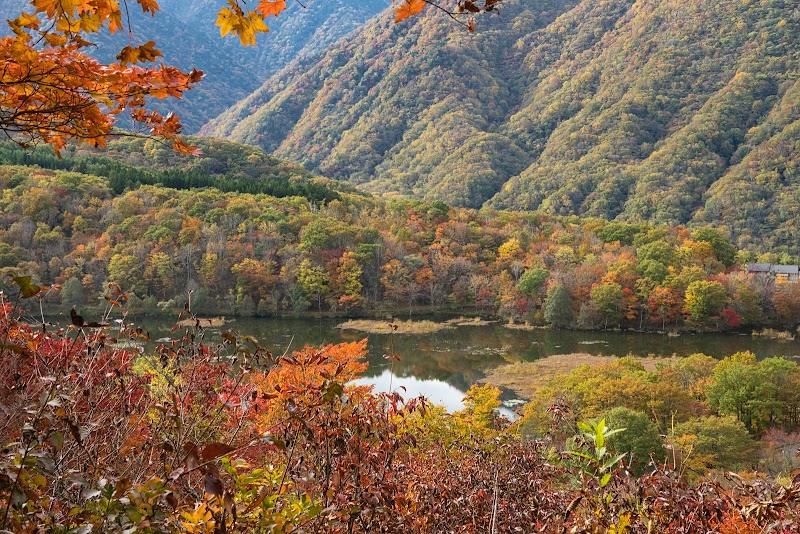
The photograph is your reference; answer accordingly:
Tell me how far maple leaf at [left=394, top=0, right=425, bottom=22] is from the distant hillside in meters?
36.1

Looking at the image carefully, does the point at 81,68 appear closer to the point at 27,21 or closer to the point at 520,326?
the point at 27,21

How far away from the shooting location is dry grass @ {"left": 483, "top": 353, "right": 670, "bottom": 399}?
21891 mm

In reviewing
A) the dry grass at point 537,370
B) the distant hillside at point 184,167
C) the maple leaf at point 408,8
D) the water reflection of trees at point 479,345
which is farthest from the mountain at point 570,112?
the maple leaf at point 408,8

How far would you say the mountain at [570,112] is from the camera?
66000 mm

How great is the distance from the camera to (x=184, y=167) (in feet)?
207

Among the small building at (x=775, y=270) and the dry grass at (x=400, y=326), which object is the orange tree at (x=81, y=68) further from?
the small building at (x=775, y=270)

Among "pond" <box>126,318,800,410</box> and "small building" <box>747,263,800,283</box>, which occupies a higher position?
"small building" <box>747,263,800,283</box>

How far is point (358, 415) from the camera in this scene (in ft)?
10.8

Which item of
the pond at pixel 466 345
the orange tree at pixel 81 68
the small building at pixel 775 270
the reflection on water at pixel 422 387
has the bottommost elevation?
the reflection on water at pixel 422 387

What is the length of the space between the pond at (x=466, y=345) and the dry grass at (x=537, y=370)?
2.21ft

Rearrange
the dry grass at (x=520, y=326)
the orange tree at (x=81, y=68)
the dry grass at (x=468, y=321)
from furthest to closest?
the dry grass at (x=468, y=321) < the dry grass at (x=520, y=326) < the orange tree at (x=81, y=68)

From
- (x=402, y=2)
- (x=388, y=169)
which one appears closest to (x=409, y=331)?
(x=402, y=2)

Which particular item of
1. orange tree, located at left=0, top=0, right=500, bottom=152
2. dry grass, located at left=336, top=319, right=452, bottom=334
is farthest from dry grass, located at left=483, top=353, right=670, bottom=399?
orange tree, located at left=0, top=0, right=500, bottom=152

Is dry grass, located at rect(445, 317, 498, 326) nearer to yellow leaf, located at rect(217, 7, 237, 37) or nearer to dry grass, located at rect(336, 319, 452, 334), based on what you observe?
dry grass, located at rect(336, 319, 452, 334)
